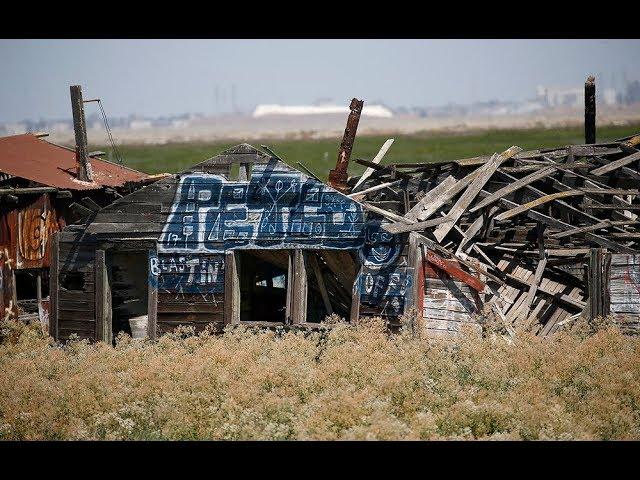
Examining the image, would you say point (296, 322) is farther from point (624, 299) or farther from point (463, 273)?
point (624, 299)

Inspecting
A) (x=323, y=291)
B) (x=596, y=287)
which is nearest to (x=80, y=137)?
(x=323, y=291)

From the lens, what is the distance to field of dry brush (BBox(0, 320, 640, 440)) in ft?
41.8

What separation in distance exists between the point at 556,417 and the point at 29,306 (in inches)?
482

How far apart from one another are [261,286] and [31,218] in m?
5.13

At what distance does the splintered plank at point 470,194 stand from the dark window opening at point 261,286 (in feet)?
10.2

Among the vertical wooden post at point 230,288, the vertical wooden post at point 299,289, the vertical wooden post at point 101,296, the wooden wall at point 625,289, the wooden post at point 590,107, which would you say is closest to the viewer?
the vertical wooden post at point 299,289

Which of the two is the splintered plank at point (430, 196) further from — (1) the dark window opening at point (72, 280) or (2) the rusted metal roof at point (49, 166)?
(2) the rusted metal roof at point (49, 166)

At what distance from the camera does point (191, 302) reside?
709 inches

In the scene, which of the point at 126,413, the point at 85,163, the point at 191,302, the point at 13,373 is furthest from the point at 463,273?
the point at 85,163

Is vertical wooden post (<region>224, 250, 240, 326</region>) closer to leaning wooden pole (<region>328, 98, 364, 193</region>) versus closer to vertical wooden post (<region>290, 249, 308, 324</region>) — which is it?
vertical wooden post (<region>290, 249, 308, 324</region>)

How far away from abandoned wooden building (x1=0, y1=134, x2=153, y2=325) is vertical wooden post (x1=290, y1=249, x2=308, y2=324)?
4.40 meters

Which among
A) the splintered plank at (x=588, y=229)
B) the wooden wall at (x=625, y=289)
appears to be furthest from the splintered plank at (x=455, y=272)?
the wooden wall at (x=625, y=289)

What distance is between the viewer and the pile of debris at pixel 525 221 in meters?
17.8
